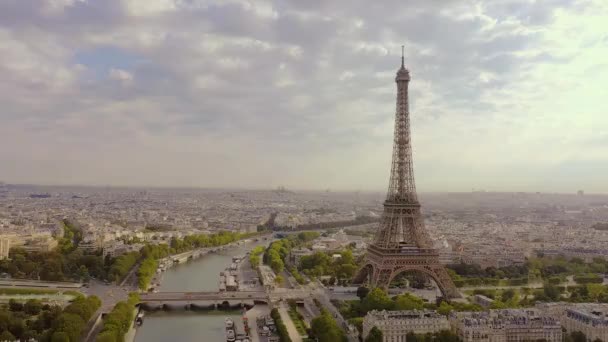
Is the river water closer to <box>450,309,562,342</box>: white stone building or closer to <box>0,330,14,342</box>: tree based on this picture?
<box>0,330,14,342</box>: tree

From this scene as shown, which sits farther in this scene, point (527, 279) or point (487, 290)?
point (527, 279)

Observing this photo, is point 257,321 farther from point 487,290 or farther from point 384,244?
point 487,290

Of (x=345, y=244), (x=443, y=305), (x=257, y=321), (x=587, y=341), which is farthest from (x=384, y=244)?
(x=345, y=244)

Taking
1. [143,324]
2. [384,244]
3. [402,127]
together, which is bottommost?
[143,324]

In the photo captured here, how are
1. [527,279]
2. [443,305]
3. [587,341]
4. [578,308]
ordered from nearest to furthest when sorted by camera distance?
[587,341] → [578,308] → [443,305] → [527,279]

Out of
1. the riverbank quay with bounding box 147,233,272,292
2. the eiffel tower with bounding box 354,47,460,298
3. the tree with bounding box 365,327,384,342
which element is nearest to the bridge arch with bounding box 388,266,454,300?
the eiffel tower with bounding box 354,47,460,298

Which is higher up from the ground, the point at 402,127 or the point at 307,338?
the point at 402,127
